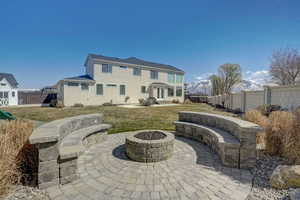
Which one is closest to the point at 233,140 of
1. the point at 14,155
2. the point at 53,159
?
the point at 53,159

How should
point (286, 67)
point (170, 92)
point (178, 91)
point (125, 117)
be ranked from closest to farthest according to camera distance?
point (125, 117) → point (286, 67) → point (170, 92) → point (178, 91)

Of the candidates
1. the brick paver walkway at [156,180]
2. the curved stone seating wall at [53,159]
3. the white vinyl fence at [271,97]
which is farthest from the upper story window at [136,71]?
the curved stone seating wall at [53,159]

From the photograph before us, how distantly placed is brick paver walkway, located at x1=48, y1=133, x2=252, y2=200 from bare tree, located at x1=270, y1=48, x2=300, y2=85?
20.6 meters

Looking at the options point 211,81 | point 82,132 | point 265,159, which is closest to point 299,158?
point 265,159

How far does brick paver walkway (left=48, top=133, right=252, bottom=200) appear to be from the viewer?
2185mm

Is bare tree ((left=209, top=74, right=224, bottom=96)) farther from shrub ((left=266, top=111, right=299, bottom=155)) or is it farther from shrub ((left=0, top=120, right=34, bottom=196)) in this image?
A: shrub ((left=0, top=120, right=34, bottom=196))

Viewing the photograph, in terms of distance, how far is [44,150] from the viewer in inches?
88.0

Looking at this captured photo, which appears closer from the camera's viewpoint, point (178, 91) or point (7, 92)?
point (7, 92)

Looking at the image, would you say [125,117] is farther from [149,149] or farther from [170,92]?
[170,92]

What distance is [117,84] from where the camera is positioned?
18812 millimetres

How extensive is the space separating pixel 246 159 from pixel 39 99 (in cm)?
2432

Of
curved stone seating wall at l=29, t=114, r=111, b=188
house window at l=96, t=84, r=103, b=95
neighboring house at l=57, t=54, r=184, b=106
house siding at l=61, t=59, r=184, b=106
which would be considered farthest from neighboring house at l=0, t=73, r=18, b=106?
curved stone seating wall at l=29, t=114, r=111, b=188

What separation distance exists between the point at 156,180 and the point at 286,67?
22.6m

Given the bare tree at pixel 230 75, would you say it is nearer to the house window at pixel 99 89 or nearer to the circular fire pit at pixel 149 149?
the house window at pixel 99 89
